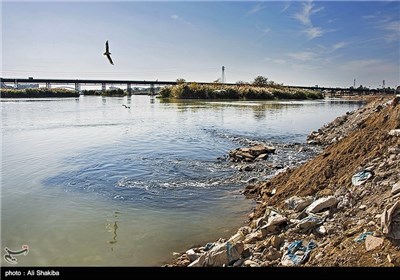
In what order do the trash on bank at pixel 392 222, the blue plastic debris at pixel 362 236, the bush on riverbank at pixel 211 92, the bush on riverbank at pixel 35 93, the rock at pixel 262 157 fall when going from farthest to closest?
the bush on riverbank at pixel 35 93, the bush on riverbank at pixel 211 92, the rock at pixel 262 157, the blue plastic debris at pixel 362 236, the trash on bank at pixel 392 222

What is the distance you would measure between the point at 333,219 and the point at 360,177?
50.4 inches

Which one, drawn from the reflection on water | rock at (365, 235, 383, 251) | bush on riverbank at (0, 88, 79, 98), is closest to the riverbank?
rock at (365, 235, 383, 251)

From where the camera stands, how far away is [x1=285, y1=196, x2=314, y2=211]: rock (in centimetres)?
564

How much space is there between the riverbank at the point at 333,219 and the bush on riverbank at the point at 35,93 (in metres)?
79.0

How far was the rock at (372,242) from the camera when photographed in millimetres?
3689

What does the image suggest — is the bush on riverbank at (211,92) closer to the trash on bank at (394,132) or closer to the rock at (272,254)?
the trash on bank at (394,132)

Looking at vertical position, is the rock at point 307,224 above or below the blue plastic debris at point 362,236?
below

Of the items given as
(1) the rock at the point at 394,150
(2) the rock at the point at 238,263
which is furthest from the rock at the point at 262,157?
(2) the rock at the point at 238,263

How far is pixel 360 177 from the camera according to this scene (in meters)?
5.59

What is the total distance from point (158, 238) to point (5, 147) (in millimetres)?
11584

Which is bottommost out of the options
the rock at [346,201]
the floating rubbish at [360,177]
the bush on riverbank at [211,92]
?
the rock at [346,201]

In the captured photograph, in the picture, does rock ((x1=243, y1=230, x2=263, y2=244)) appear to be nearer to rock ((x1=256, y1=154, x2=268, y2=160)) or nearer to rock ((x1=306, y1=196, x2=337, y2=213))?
rock ((x1=306, y1=196, x2=337, y2=213))

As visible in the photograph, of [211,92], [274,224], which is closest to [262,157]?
[274,224]

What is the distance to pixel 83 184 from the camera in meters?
8.89
